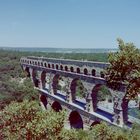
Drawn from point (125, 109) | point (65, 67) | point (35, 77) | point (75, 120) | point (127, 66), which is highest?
point (127, 66)

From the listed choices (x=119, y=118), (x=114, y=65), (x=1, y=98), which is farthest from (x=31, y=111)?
(x=1, y=98)

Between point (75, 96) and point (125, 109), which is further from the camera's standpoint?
point (75, 96)

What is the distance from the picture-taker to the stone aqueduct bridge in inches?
1700

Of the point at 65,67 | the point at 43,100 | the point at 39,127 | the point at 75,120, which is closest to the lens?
the point at 39,127

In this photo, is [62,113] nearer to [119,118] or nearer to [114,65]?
[114,65]

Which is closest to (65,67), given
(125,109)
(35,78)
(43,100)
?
(43,100)

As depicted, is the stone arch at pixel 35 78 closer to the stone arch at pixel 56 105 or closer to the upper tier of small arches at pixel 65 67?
the upper tier of small arches at pixel 65 67

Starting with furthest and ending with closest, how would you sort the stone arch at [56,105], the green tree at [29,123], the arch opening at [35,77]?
1. the arch opening at [35,77]
2. the stone arch at [56,105]
3. the green tree at [29,123]

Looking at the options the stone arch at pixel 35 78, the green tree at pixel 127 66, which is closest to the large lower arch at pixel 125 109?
the green tree at pixel 127 66

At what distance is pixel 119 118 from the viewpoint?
139 feet

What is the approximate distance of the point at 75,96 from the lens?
56312 mm

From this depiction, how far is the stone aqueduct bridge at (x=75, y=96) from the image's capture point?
4319 centimetres

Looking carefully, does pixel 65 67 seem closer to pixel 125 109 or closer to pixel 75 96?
pixel 75 96

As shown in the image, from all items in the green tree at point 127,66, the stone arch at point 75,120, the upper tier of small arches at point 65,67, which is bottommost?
the stone arch at point 75,120
